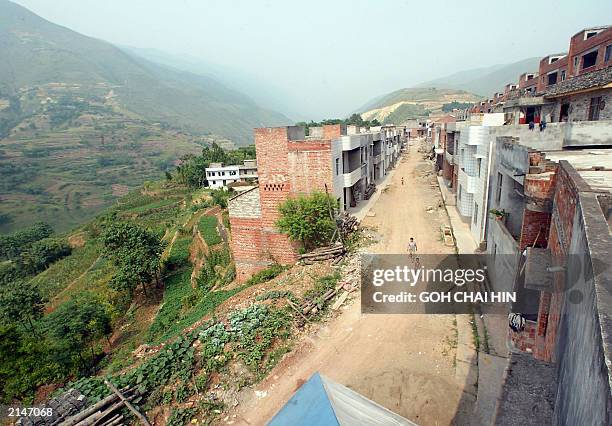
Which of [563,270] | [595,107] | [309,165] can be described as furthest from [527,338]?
[595,107]

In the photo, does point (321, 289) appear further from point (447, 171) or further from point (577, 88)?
point (447, 171)

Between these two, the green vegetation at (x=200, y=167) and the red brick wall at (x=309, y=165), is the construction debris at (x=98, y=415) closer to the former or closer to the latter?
the red brick wall at (x=309, y=165)

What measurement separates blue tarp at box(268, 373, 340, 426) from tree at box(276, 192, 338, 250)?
1026cm

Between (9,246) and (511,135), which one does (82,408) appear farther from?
(9,246)

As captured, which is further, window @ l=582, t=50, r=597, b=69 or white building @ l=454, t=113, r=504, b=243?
window @ l=582, t=50, r=597, b=69

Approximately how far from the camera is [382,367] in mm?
8625

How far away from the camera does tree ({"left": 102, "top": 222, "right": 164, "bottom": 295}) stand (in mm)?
21469

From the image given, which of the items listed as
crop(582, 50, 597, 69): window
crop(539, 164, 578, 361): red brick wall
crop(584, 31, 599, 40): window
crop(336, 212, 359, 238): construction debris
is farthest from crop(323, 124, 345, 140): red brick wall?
crop(539, 164, 578, 361): red brick wall

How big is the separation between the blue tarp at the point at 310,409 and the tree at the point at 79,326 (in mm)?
13027

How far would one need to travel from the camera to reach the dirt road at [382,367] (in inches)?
295

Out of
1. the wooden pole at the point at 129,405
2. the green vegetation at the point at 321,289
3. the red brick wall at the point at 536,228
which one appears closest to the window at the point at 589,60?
the red brick wall at the point at 536,228

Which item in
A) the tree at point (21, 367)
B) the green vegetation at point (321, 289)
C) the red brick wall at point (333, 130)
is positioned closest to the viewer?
the tree at point (21, 367)

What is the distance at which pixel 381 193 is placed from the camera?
29000 millimetres

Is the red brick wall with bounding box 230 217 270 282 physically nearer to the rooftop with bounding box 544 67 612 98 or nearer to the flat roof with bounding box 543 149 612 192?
the flat roof with bounding box 543 149 612 192
